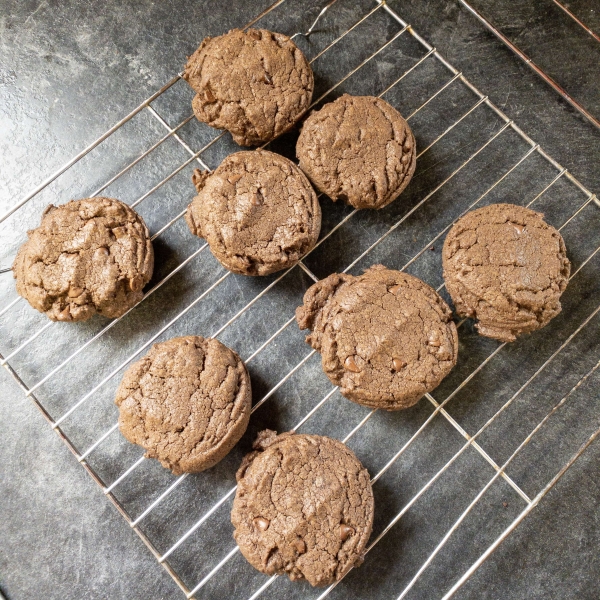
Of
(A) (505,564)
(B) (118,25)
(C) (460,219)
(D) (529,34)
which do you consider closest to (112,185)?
(B) (118,25)

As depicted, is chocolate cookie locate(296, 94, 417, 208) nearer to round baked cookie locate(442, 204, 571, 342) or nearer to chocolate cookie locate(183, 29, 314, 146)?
chocolate cookie locate(183, 29, 314, 146)

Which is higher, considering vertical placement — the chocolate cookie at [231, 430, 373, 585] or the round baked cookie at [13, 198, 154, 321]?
the round baked cookie at [13, 198, 154, 321]

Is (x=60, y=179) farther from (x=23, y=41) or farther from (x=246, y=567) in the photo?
(x=246, y=567)

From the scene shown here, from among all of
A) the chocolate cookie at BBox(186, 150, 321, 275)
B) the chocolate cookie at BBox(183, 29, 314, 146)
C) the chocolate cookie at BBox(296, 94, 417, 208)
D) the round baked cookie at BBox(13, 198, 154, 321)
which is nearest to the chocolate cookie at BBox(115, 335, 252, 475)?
the round baked cookie at BBox(13, 198, 154, 321)

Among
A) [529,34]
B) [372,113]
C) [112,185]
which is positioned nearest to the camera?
[372,113]

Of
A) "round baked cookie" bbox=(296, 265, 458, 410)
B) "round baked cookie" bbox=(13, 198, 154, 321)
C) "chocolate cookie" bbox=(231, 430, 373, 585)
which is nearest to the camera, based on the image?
"chocolate cookie" bbox=(231, 430, 373, 585)

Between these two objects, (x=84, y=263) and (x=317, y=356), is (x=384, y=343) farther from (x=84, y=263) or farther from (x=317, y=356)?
(x=84, y=263)

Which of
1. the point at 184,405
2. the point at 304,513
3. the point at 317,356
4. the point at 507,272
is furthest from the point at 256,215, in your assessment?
the point at 304,513
